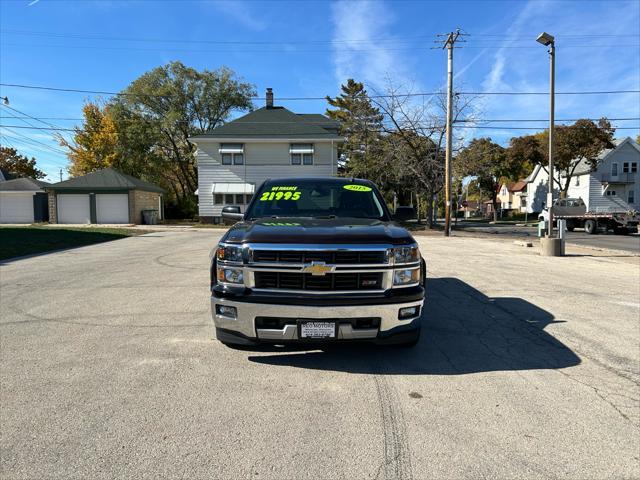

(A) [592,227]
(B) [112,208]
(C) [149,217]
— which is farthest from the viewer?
(C) [149,217]

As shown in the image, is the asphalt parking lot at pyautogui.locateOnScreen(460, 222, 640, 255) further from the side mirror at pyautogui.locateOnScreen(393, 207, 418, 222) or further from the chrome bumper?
the chrome bumper

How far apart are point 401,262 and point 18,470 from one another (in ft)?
10.0

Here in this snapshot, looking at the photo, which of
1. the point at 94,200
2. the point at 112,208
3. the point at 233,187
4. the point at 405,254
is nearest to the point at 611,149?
the point at 233,187

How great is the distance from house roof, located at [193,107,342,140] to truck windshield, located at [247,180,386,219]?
26902 millimetres

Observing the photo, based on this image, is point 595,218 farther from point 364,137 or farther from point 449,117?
point 364,137

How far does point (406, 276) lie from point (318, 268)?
828mm

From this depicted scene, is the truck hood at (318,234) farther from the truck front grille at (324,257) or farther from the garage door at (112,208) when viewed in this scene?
the garage door at (112,208)

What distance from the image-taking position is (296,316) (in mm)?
3654

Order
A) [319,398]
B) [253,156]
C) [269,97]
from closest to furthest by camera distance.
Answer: [319,398], [253,156], [269,97]

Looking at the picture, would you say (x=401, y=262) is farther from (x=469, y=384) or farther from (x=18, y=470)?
(x=18, y=470)

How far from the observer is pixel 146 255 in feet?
43.6

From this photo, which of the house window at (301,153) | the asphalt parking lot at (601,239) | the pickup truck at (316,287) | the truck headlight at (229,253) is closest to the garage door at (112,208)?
the house window at (301,153)

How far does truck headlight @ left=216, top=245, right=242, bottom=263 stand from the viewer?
3.83m

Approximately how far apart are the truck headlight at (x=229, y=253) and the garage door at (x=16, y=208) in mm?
38175
